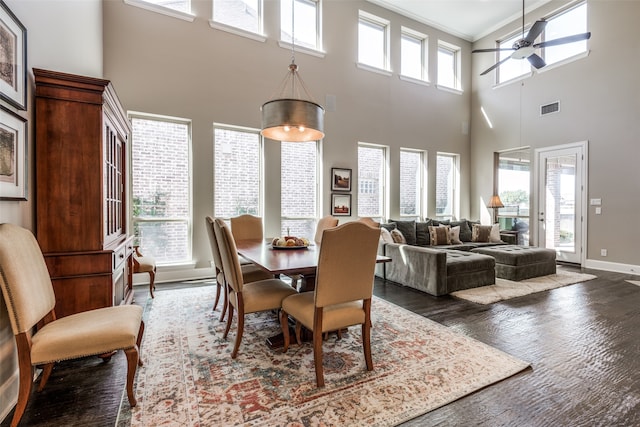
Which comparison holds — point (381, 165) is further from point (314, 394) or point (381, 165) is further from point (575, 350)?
point (314, 394)

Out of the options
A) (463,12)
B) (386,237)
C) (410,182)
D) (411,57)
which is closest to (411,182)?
(410,182)

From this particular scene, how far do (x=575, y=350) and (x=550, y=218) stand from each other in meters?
4.66

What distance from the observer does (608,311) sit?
3314 mm

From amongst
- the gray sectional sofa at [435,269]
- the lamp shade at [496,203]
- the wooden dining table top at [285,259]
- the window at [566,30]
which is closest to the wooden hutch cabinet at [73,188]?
the wooden dining table top at [285,259]

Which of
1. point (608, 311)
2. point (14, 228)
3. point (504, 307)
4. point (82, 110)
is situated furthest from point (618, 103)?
point (14, 228)

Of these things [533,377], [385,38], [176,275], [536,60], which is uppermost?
[385,38]

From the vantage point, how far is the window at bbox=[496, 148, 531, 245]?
666 cm

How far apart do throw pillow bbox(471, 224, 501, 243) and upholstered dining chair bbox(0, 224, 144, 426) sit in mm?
6072

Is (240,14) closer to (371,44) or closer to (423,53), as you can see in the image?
(371,44)

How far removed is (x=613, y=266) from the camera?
17.4 ft

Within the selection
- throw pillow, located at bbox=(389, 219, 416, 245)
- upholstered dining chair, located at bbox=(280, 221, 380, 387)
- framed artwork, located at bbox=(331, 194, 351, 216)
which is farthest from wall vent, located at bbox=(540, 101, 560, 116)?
upholstered dining chair, located at bbox=(280, 221, 380, 387)

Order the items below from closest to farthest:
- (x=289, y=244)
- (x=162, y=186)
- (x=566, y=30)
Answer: (x=289, y=244)
(x=162, y=186)
(x=566, y=30)

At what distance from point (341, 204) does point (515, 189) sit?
13.5 ft

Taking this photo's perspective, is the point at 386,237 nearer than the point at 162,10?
No
